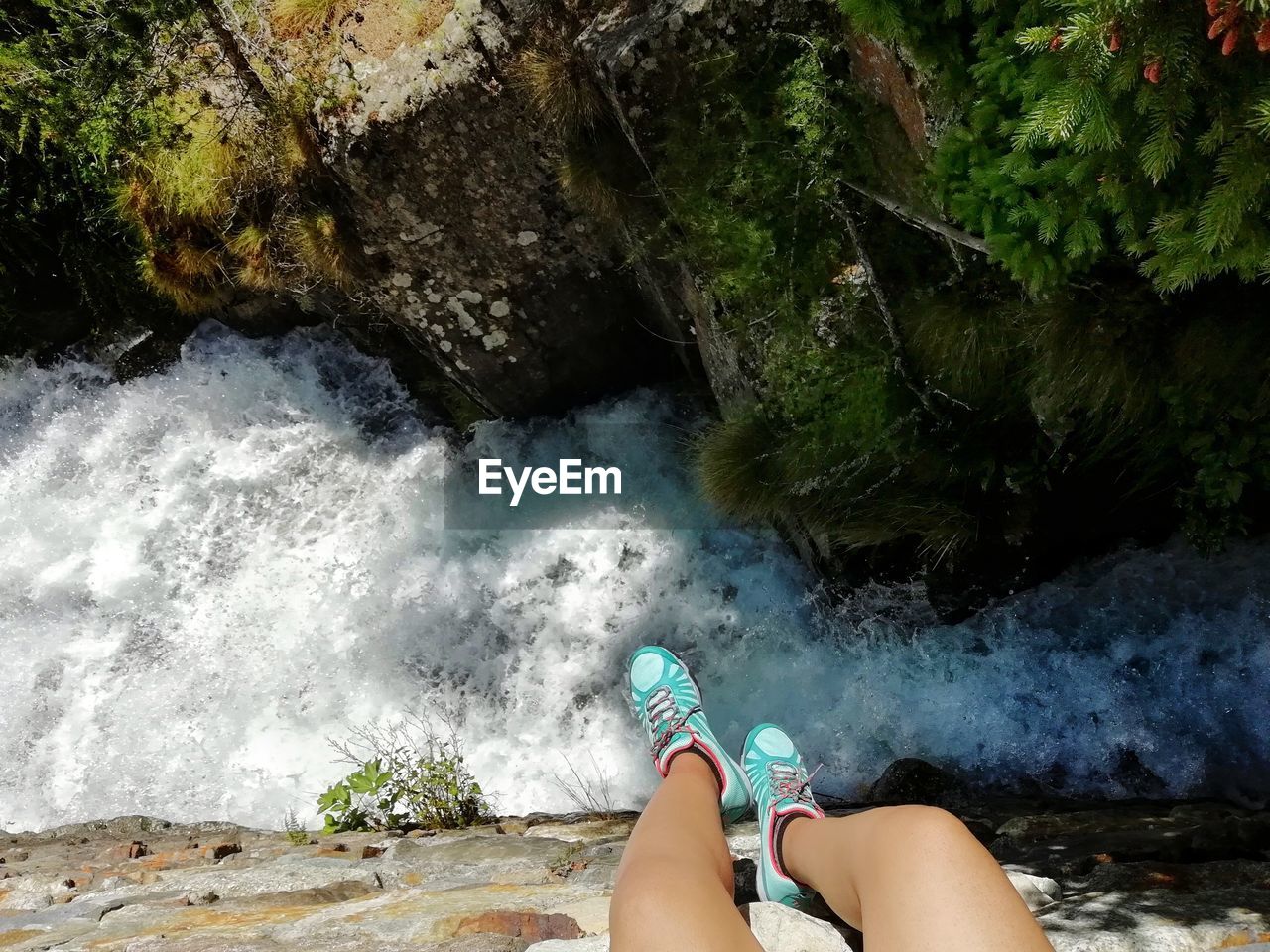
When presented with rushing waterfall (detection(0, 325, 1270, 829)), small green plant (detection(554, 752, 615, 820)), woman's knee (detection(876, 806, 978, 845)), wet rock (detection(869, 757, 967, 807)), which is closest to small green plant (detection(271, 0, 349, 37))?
rushing waterfall (detection(0, 325, 1270, 829))

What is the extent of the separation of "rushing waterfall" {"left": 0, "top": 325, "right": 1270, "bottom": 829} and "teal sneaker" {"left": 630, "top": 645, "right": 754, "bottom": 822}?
100 cm

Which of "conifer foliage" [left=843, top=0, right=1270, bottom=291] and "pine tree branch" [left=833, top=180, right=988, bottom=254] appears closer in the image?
"conifer foliage" [left=843, top=0, right=1270, bottom=291]

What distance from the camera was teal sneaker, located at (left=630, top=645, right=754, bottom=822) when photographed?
3.77m

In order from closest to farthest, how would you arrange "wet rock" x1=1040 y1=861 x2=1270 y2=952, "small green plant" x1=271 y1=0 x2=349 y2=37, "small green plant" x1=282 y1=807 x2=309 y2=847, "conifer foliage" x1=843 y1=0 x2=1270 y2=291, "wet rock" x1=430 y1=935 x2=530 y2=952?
"conifer foliage" x1=843 y1=0 x2=1270 y2=291 < "wet rock" x1=1040 y1=861 x2=1270 y2=952 < "wet rock" x1=430 y1=935 x2=530 y2=952 < "small green plant" x1=282 y1=807 x2=309 y2=847 < "small green plant" x1=271 y1=0 x2=349 y2=37

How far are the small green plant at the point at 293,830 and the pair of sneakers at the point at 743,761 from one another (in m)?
2.05

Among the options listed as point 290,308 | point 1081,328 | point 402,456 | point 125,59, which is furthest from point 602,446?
point 125,59

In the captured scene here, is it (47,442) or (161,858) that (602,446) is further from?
(47,442)

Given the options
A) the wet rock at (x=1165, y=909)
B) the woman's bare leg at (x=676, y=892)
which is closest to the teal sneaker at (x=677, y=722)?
the woman's bare leg at (x=676, y=892)

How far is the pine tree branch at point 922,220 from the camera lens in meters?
3.31

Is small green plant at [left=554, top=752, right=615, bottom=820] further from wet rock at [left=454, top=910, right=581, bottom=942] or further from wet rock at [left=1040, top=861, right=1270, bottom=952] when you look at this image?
wet rock at [left=1040, top=861, right=1270, bottom=952]

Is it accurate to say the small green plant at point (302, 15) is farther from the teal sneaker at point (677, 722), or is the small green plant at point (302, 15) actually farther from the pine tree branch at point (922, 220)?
the teal sneaker at point (677, 722)

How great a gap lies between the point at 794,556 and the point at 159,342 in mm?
5976

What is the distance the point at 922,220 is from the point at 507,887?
138 inches

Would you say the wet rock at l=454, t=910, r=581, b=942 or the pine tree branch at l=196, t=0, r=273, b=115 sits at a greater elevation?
the pine tree branch at l=196, t=0, r=273, b=115
